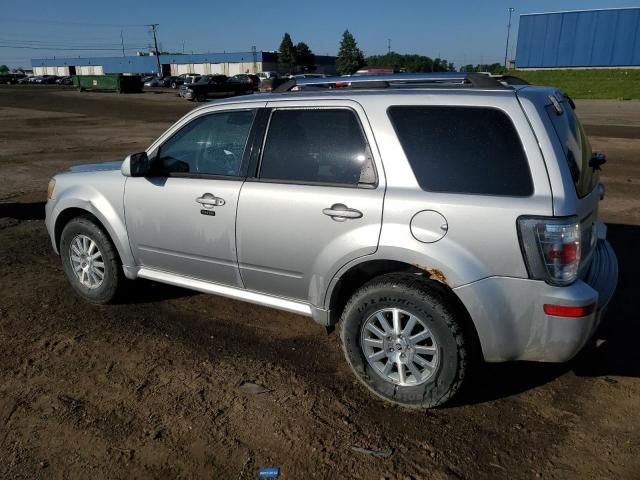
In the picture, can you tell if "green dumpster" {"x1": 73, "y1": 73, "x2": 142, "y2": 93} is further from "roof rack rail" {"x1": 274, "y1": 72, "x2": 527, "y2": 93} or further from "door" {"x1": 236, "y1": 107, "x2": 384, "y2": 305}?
"door" {"x1": 236, "y1": 107, "x2": 384, "y2": 305}

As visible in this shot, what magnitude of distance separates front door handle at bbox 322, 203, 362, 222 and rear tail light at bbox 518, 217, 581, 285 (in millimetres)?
933

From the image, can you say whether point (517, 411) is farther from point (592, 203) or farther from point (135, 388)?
point (135, 388)

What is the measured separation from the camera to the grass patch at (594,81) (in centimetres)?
4136

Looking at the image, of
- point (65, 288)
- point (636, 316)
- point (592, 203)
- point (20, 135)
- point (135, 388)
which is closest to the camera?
point (592, 203)

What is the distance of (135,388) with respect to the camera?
353cm

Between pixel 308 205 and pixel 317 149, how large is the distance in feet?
1.29

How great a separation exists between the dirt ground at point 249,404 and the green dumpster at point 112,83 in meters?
52.9

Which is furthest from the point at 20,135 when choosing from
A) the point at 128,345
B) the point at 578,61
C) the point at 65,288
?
the point at 578,61

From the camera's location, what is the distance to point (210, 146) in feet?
13.5

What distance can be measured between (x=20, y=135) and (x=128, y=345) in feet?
59.5

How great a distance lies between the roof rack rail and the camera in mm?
3281

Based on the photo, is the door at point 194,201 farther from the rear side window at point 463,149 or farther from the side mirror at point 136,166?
the rear side window at point 463,149

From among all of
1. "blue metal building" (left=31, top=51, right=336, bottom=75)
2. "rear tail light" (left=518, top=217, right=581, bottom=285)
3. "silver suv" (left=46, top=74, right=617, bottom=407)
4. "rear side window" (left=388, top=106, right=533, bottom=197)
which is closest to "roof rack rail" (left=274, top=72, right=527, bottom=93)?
"silver suv" (left=46, top=74, right=617, bottom=407)

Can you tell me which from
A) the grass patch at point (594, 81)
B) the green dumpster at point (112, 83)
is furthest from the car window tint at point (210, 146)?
the green dumpster at point (112, 83)
